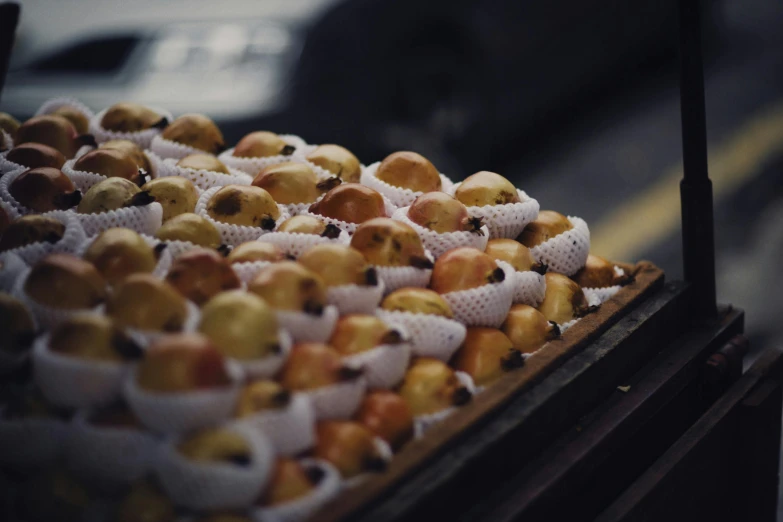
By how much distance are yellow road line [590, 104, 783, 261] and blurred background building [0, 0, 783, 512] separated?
0.01m

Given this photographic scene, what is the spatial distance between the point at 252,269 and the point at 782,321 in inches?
112

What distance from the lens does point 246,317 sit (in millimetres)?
1427

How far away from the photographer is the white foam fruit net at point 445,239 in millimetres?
1941

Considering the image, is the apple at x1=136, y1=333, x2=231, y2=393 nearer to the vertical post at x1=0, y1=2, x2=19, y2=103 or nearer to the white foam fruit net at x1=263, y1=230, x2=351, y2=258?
the white foam fruit net at x1=263, y1=230, x2=351, y2=258

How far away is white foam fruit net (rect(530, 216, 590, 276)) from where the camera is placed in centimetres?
212

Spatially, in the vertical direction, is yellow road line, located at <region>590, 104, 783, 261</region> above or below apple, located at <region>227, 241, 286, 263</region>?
above

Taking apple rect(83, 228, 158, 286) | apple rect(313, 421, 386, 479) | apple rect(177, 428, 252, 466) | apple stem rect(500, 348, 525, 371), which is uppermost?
apple rect(83, 228, 158, 286)

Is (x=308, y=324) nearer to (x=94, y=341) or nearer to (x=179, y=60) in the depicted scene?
(x=94, y=341)

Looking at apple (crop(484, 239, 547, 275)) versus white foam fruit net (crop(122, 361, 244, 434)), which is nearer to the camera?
white foam fruit net (crop(122, 361, 244, 434))

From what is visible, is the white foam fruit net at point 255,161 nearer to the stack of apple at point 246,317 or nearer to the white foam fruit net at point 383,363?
the stack of apple at point 246,317

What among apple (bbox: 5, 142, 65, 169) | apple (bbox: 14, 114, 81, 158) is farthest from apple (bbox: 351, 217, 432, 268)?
apple (bbox: 14, 114, 81, 158)

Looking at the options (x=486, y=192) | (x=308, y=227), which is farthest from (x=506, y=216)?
(x=308, y=227)

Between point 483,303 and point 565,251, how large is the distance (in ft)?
1.40

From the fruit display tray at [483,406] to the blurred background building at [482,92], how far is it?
218 cm
